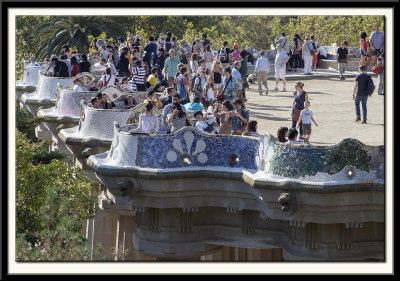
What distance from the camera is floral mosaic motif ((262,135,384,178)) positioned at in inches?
904

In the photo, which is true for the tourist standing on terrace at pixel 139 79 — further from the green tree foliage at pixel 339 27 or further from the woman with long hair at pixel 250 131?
the green tree foliage at pixel 339 27

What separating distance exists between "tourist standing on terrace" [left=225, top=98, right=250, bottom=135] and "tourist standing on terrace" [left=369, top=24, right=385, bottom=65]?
11924 mm

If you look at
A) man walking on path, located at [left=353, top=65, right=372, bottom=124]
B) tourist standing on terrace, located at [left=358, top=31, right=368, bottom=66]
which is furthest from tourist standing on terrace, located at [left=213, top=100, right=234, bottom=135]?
tourist standing on terrace, located at [left=358, top=31, right=368, bottom=66]

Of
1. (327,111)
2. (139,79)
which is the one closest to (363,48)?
(327,111)

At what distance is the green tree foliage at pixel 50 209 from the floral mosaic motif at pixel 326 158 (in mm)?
4655

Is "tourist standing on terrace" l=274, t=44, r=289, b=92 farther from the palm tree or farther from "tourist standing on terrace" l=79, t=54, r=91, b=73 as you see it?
the palm tree

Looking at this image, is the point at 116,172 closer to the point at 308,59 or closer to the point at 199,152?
the point at 199,152

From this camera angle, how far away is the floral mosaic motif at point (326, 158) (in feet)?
75.4

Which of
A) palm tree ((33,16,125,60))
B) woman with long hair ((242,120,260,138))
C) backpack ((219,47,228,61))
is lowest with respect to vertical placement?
woman with long hair ((242,120,260,138))

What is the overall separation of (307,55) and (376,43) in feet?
16.1

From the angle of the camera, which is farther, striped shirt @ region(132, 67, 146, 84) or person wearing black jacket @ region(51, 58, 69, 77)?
person wearing black jacket @ region(51, 58, 69, 77)

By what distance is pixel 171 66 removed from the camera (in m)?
35.1

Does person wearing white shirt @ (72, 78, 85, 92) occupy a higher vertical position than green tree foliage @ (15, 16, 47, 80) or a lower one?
lower

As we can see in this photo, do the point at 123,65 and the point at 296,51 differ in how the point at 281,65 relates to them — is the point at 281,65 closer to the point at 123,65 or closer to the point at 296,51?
the point at 123,65
